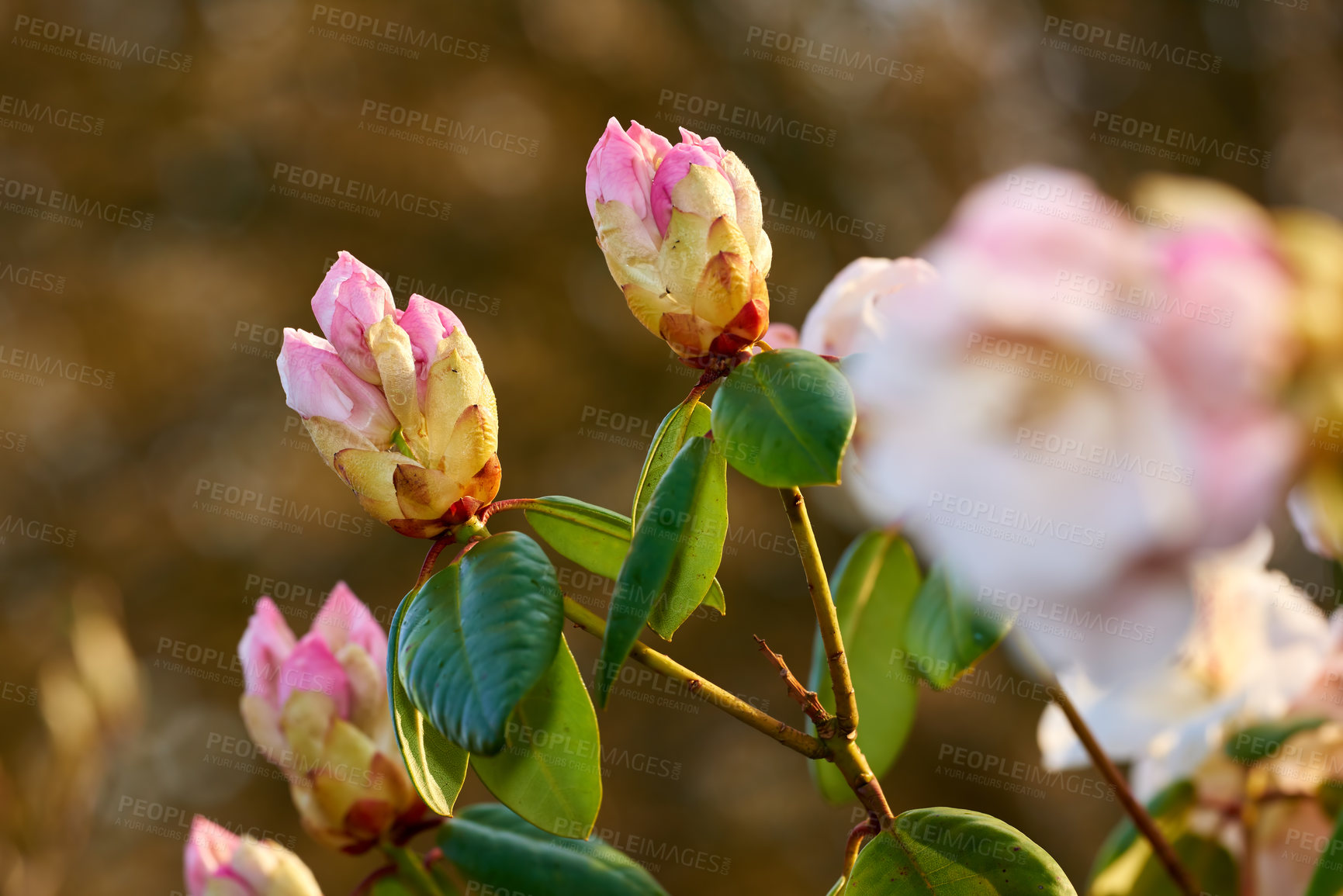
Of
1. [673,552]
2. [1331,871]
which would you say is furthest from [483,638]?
[1331,871]

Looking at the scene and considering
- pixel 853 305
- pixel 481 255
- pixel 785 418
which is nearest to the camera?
pixel 785 418

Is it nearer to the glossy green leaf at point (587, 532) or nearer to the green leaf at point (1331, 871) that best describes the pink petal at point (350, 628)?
the glossy green leaf at point (587, 532)

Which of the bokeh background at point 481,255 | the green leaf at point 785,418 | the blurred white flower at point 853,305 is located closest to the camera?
the green leaf at point 785,418

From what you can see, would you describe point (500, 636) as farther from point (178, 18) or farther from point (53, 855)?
point (178, 18)

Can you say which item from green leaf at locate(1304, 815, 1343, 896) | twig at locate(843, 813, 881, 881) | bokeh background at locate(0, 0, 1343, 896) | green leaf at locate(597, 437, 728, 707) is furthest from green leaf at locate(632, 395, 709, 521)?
bokeh background at locate(0, 0, 1343, 896)

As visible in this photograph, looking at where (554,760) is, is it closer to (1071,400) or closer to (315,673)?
(315,673)

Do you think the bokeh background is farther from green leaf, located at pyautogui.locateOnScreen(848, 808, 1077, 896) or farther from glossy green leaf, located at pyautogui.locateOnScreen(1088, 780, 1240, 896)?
green leaf, located at pyautogui.locateOnScreen(848, 808, 1077, 896)

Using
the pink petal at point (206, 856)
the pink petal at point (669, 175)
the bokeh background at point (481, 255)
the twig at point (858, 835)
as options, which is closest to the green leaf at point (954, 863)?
the twig at point (858, 835)
